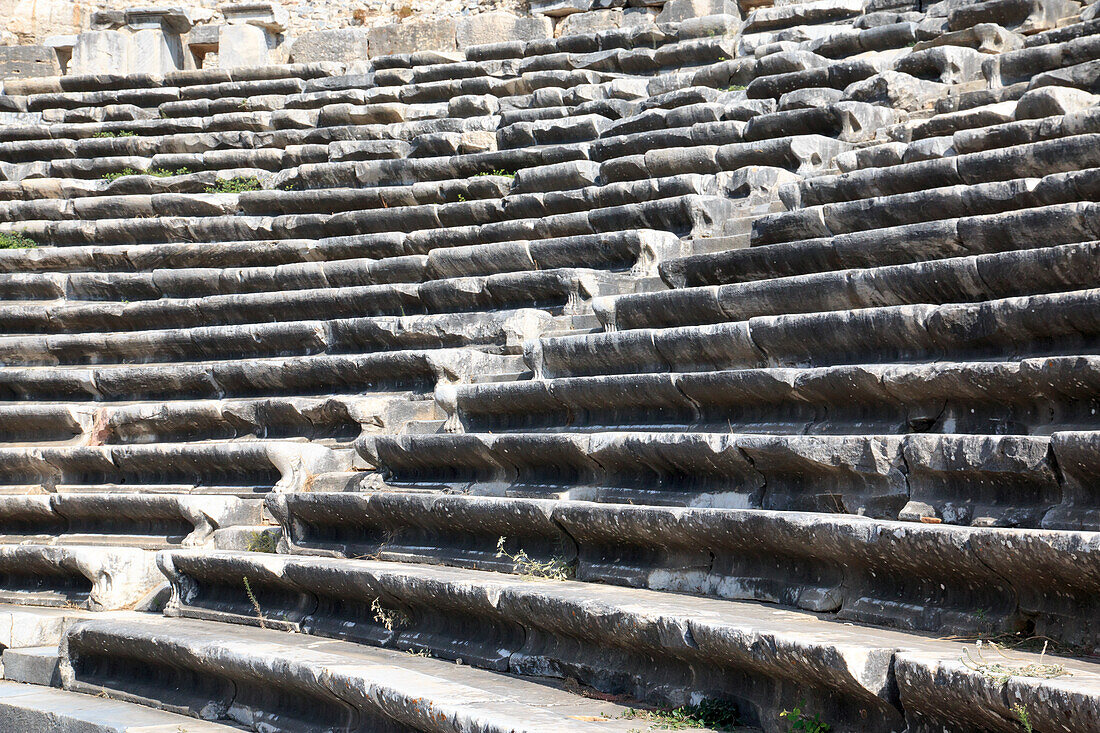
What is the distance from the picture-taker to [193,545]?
6.51 meters

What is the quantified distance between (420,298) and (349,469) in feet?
5.98

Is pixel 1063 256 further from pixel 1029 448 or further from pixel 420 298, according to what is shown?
pixel 420 298

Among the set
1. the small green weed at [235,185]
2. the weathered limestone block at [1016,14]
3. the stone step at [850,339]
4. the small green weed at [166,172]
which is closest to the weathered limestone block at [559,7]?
the small green weed at [235,185]

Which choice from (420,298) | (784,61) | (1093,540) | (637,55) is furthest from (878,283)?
(637,55)

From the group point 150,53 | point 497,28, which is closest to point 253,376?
point 497,28

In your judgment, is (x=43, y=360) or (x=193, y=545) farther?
(x=43, y=360)

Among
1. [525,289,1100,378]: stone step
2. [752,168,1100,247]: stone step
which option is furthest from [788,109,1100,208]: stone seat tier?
[525,289,1100,378]: stone step

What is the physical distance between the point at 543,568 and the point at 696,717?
1.47 meters

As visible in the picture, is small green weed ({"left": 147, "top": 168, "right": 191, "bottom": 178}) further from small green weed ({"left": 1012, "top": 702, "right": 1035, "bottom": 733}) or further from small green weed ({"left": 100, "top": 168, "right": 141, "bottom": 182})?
small green weed ({"left": 1012, "top": 702, "right": 1035, "bottom": 733})


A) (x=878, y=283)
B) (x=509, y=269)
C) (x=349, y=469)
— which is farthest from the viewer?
(x=509, y=269)

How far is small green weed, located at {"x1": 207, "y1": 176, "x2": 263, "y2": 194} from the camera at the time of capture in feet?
37.9

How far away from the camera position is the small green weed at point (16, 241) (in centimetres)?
1116

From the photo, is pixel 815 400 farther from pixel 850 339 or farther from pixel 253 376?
pixel 253 376

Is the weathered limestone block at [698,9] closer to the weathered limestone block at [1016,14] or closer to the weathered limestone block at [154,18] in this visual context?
the weathered limestone block at [1016,14]
